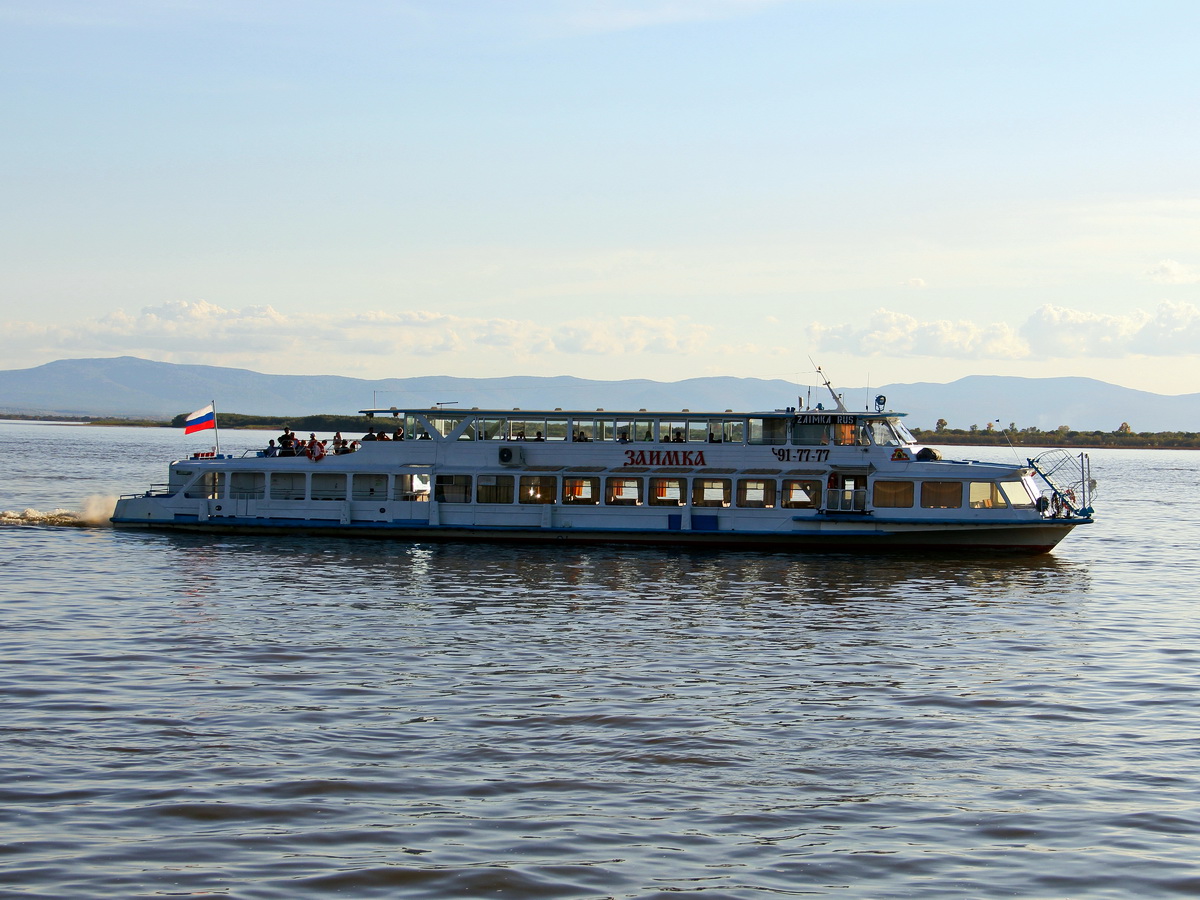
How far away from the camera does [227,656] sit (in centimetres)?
2055

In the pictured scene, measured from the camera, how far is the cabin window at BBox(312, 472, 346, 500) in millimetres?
40812

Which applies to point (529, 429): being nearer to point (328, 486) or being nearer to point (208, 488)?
point (328, 486)

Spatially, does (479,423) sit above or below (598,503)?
above

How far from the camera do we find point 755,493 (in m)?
39.2

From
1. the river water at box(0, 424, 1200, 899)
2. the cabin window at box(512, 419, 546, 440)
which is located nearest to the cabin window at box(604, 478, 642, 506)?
the cabin window at box(512, 419, 546, 440)

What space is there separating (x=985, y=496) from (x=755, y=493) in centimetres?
743

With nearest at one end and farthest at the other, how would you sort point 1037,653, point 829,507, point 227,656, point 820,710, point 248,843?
point 248,843
point 820,710
point 227,656
point 1037,653
point 829,507

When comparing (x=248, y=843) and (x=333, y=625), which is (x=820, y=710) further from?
(x=333, y=625)

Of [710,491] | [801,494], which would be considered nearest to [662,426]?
[710,491]

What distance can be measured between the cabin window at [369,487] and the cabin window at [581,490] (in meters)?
6.39

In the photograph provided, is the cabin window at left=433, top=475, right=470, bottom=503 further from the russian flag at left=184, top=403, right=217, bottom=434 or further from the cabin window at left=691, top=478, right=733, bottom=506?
the russian flag at left=184, top=403, right=217, bottom=434

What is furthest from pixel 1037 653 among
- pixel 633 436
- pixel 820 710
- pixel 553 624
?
pixel 633 436

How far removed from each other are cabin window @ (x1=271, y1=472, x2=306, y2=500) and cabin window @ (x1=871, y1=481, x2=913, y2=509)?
19.9 m

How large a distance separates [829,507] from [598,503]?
7787 millimetres
